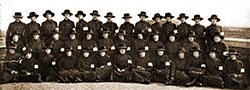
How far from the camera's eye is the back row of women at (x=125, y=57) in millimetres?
7625

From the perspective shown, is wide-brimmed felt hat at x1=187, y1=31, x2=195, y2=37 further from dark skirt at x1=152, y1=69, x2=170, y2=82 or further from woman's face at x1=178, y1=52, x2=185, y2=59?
dark skirt at x1=152, y1=69, x2=170, y2=82

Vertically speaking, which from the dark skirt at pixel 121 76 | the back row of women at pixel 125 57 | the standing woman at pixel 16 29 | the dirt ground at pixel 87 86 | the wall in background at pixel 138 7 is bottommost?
the dirt ground at pixel 87 86

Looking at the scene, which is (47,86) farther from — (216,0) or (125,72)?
(216,0)

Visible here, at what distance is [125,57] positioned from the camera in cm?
809

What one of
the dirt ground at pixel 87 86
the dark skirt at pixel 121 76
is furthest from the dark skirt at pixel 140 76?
the dirt ground at pixel 87 86

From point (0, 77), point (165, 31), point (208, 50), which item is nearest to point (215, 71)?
point (208, 50)

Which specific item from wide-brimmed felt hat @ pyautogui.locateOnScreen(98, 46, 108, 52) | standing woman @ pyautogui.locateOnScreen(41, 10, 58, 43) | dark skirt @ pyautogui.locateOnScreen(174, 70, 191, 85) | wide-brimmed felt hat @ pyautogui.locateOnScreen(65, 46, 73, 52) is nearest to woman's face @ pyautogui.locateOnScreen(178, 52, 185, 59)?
dark skirt @ pyautogui.locateOnScreen(174, 70, 191, 85)

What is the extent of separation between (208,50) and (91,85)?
11.9ft

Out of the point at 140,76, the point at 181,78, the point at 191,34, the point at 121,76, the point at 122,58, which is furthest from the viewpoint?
the point at 191,34

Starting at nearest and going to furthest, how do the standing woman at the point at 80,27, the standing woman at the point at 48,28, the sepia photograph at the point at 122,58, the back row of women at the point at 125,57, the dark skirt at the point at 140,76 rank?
1. the sepia photograph at the point at 122,58
2. the back row of women at the point at 125,57
3. the dark skirt at the point at 140,76
4. the standing woman at the point at 48,28
5. the standing woman at the point at 80,27

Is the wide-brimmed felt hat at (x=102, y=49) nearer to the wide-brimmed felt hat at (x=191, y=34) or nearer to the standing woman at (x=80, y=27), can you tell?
the standing woman at (x=80, y=27)

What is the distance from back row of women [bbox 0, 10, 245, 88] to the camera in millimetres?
7625

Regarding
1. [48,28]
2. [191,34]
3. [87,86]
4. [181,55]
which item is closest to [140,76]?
[181,55]

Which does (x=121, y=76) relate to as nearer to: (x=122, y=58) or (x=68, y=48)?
(x=122, y=58)
